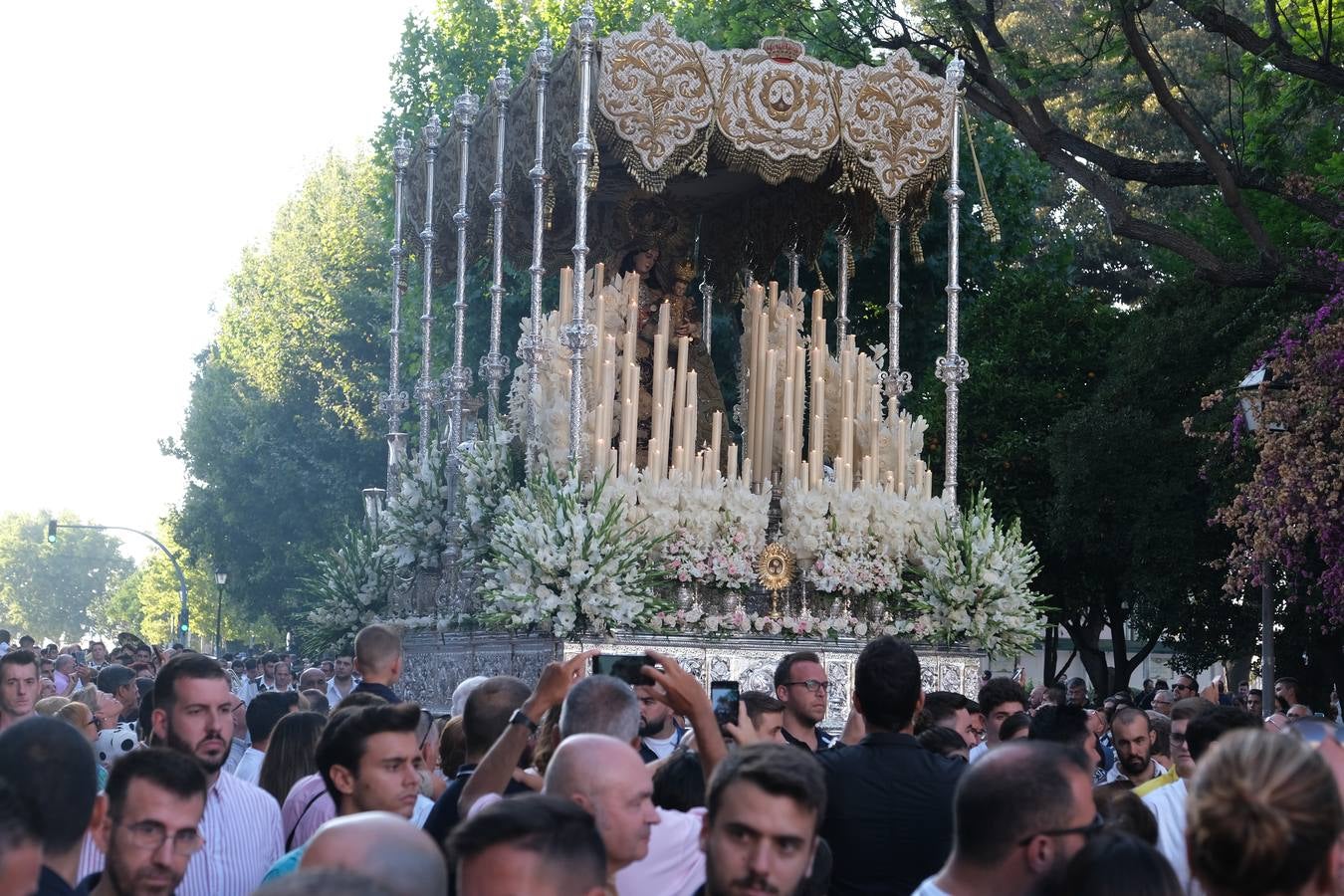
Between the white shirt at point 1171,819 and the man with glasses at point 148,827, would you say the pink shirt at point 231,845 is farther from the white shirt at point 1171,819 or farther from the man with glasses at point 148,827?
the white shirt at point 1171,819

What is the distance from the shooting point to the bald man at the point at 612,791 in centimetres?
479

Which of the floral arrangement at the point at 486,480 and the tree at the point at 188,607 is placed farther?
the tree at the point at 188,607

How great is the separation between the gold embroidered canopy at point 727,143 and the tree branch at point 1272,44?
436cm

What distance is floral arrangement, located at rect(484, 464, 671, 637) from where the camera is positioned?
47.0ft

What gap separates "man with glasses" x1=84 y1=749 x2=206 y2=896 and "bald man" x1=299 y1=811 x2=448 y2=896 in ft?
4.39

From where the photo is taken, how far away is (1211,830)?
11.6 ft

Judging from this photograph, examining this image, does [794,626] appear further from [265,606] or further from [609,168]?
[265,606]

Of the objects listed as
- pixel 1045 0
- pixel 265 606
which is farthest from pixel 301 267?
pixel 1045 0

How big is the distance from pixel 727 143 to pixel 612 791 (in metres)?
12.0

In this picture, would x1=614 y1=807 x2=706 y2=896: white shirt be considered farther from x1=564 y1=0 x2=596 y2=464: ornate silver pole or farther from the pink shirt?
x1=564 y1=0 x2=596 y2=464: ornate silver pole

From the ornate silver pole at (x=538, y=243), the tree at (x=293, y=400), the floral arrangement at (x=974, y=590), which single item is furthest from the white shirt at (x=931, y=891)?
the tree at (x=293, y=400)

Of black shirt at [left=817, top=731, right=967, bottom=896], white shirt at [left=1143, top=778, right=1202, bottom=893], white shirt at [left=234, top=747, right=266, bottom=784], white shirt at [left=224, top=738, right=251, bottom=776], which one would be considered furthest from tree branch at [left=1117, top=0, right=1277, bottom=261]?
black shirt at [left=817, top=731, right=967, bottom=896]

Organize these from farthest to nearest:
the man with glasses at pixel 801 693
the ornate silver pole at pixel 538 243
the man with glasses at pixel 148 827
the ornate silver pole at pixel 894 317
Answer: the ornate silver pole at pixel 894 317
the ornate silver pole at pixel 538 243
the man with glasses at pixel 801 693
the man with glasses at pixel 148 827

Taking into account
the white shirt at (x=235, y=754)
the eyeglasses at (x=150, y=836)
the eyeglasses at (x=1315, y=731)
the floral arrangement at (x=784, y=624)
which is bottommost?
the white shirt at (x=235, y=754)
